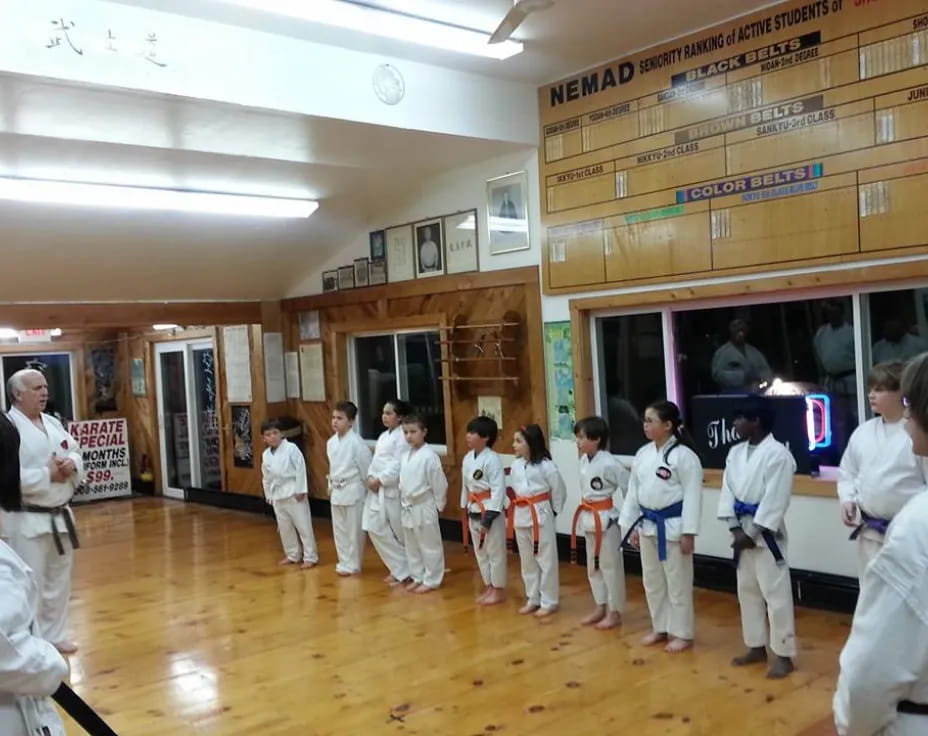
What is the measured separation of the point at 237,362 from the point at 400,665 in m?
5.36

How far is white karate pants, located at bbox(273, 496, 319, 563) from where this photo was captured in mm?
6188

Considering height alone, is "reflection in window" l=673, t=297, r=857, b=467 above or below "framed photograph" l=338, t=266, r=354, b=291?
below

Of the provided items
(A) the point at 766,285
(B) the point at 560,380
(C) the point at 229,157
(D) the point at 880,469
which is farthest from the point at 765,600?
(C) the point at 229,157

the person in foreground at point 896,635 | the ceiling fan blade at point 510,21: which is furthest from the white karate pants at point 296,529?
the person in foreground at point 896,635

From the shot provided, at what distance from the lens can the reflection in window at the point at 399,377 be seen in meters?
6.80

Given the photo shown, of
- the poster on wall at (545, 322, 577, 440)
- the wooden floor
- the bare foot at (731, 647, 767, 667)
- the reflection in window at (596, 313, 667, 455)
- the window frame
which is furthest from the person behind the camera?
the window frame

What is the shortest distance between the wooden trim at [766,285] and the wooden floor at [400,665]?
171cm

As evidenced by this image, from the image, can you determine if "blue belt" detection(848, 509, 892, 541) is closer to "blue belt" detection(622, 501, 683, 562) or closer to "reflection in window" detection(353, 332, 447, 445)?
"blue belt" detection(622, 501, 683, 562)

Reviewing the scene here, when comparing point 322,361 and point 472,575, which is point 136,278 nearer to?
point 322,361

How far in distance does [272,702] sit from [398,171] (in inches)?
150

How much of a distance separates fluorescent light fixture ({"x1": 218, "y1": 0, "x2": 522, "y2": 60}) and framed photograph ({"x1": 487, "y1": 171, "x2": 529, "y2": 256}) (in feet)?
4.22

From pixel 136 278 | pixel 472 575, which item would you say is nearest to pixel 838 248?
pixel 472 575

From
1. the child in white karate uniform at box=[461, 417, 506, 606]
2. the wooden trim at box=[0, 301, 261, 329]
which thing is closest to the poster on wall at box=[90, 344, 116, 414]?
the wooden trim at box=[0, 301, 261, 329]

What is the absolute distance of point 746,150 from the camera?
4570mm
